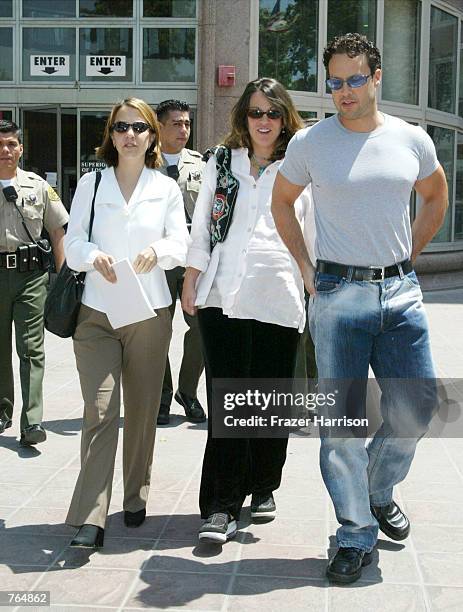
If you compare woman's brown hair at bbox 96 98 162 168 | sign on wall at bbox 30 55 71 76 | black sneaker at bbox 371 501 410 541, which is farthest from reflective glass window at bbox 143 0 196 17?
black sneaker at bbox 371 501 410 541

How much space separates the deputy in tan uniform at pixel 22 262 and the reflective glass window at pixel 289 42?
8826 mm

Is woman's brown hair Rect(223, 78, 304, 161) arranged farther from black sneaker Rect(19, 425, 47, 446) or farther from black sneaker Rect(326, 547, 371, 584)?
black sneaker Rect(19, 425, 47, 446)

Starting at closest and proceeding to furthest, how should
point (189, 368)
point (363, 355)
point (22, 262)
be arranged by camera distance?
point (363, 355), point (22, 262), point (189, 368)

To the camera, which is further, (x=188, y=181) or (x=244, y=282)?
(x=188, y=181)

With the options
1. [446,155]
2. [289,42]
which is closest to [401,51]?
[446,155]

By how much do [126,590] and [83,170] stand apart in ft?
38.3

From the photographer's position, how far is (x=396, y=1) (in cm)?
1591

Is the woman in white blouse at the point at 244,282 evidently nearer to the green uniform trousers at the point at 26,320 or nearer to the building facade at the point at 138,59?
the green uniform trousers at the point at 26,320

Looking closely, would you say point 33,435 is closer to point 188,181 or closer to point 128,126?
Answer: point 188,181

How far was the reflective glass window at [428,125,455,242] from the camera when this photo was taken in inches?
677

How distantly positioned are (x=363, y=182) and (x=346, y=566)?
1.50 m

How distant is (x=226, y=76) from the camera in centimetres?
1415

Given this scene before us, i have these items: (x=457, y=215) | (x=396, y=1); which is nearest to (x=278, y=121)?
(x=396, y=1)

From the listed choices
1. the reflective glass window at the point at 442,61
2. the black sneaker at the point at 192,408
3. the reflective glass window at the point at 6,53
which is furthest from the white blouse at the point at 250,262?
the reflective glass window at the point at 442,61
